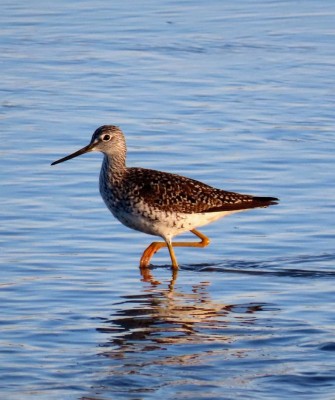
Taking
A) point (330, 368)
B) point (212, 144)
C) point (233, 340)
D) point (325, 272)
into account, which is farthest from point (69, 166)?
point (330, 368)

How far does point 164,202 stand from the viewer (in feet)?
38.1

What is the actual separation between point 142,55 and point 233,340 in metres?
10.5

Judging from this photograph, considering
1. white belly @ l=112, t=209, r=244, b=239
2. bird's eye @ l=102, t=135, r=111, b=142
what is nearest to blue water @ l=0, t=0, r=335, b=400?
white belly @ l=112, t=209, r=244, b=239

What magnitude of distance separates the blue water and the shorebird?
30cm

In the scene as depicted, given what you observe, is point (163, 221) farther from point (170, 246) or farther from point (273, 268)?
point (273, 268)

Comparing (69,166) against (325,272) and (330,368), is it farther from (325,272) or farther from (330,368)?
(330,368)

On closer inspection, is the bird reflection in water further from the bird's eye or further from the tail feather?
the bird's eye

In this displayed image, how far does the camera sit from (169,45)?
775 inches

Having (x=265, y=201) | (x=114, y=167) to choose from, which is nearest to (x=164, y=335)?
(x=265, y=201)

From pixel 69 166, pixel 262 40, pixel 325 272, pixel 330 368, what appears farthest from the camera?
pixel 262 40

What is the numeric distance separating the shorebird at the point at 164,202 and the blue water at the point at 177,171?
302 mm

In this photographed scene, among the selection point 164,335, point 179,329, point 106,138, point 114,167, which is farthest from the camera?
point 106,138

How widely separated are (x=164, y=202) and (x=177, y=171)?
2.35 metres

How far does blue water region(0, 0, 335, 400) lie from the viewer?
28.2ft
